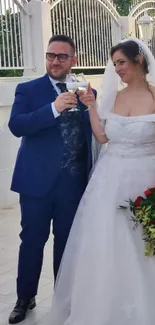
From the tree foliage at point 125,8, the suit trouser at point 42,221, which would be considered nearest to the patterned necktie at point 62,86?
the suit trouser at point 42,221

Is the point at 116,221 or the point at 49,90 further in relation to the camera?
the point at 49,90

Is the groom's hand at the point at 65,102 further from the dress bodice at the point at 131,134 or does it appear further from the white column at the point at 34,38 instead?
the white column at the point at 34,38

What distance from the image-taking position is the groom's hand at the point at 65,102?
2779mm

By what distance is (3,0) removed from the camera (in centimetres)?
648

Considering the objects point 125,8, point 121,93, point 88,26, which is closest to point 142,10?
point 88,26

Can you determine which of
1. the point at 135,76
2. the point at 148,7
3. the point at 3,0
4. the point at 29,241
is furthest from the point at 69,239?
the point at 148,7

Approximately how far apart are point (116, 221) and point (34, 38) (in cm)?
476

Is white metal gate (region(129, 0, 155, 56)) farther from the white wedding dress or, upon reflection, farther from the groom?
the white wedding dress

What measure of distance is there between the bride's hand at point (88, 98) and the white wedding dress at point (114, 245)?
11 centimetres

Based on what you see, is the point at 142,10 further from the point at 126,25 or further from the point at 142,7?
the point at 126,25

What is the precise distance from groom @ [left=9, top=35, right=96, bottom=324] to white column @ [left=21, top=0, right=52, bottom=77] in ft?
13.2

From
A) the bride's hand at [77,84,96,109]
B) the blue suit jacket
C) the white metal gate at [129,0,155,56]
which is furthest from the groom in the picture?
the white metal gate at [129,0,155,56]

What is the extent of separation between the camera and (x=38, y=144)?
3096 mm

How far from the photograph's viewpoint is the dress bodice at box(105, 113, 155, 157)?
9.37 ft
